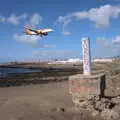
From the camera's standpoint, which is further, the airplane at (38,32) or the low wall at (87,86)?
the airplane at (38,32)

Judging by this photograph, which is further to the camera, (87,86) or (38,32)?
(38,32)

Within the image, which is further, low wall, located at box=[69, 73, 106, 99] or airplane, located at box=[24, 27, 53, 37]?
airplane, located at box=[24, 27, 53, 37]

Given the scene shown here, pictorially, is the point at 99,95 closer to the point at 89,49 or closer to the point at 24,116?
the point at 89,49

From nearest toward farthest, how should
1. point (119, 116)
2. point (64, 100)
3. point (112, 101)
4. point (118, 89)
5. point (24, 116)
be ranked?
point (24, 116) < point (119, 116) < point (112, 101) < point (64, 100) < point (118, 89)

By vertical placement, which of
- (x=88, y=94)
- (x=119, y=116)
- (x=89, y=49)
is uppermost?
(x=89, y=49)

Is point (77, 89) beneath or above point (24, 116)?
above

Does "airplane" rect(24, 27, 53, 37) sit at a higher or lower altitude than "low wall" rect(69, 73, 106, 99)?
higher

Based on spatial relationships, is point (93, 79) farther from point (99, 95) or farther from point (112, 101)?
point (112, 101)

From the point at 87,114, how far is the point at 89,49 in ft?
7.49

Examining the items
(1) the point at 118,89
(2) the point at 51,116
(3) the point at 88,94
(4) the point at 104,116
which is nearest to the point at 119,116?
(4) the point at 104,116

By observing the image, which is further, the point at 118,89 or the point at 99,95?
the point at 118,89

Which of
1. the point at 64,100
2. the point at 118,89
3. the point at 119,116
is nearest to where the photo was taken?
the point at 119,116

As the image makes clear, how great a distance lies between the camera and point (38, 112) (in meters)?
13.0

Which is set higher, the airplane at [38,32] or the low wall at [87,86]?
the airplane at [38,32]
